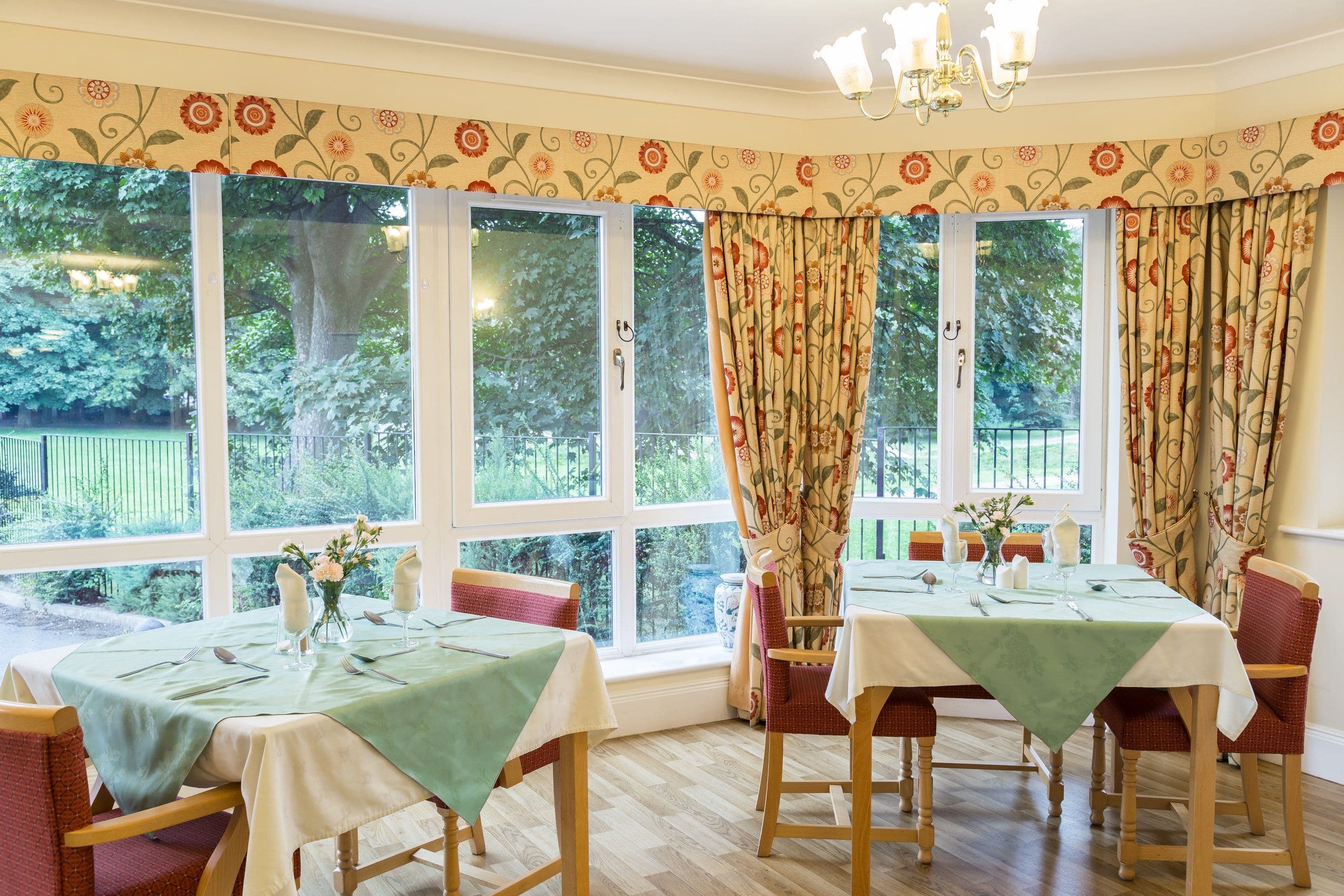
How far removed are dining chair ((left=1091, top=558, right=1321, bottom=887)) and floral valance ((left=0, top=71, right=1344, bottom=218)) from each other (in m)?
1.86

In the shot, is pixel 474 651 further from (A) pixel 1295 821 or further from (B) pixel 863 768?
(A) pixel 1295 821

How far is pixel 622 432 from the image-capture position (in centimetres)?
464

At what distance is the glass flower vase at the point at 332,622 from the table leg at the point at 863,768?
4.94 ft

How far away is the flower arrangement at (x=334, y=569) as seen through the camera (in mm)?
2537

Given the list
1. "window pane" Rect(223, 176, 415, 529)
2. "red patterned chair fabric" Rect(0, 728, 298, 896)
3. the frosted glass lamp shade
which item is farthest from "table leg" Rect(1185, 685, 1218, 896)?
"window pane" Rect(223, 176, 415, 529)

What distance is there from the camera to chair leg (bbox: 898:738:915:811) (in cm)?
361

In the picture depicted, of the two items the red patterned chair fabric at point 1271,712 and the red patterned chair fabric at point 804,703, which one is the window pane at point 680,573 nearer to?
the red patterned chair fabric at point 804,703

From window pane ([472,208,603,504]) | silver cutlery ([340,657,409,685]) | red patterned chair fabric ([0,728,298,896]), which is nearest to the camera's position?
red patterned chair fabric ([0,728,298,896])

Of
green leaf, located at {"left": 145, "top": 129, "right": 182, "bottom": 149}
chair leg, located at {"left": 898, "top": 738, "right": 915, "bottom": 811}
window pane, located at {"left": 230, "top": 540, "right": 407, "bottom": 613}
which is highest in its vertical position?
green leaf, located at {"left": 145, "top": 129, "right": 182, "bottom": 149}

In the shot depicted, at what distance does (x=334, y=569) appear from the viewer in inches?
99.7

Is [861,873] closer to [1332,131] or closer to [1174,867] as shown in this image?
[1174,867]

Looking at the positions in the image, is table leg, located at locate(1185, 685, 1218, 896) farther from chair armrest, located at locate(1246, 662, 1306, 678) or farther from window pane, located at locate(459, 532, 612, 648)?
window pane, located at locate(459, 532, 612, 648)

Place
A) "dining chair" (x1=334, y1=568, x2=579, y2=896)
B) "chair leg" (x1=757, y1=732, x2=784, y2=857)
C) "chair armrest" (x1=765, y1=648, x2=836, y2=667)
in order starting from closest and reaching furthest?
"dining chair" (x1=334, y1=568, x2=579, y2=896), "chair armrest" (x1=765, y1=648, x2=836, y2=667), "chair leg" (x1=757, y1=732, x2=784, y2=857)

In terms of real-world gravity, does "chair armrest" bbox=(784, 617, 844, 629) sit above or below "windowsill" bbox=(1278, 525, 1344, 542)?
→ below
